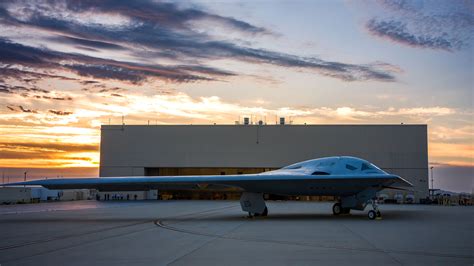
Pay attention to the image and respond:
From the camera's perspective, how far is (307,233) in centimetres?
1558

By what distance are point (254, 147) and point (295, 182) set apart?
3664cm

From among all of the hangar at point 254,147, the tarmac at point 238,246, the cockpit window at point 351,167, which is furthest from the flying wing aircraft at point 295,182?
the hangar at point 254,147

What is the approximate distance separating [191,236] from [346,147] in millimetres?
46496

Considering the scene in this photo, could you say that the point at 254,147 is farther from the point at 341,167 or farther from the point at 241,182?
the point at 241,182

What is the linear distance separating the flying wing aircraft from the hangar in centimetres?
3458

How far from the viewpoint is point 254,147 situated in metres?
60.3

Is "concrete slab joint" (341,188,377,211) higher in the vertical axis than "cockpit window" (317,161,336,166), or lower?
lower

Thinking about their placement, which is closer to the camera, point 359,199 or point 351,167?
point 351,167

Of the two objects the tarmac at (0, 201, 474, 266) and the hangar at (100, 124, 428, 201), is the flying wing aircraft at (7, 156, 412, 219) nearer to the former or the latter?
the tarmac at (0, 201, 474, 266)

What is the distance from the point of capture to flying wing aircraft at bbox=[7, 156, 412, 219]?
903 inches

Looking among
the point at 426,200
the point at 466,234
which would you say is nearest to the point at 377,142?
the point at 426,200

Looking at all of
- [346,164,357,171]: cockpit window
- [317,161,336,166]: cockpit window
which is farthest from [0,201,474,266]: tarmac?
[317,161,336,166]: cockpit window

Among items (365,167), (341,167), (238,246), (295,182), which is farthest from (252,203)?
(238,246)

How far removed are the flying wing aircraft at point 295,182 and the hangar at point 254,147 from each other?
3458 cm
